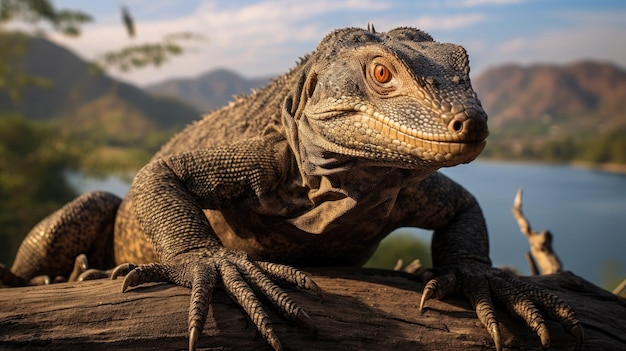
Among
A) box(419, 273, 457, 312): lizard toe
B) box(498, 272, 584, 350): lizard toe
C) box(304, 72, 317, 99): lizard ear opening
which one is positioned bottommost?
box(498, 272, 584, 350): lizard toe

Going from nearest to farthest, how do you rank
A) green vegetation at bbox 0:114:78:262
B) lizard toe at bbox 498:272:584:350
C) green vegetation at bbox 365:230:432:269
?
1. lizard toe at bbox 498:272:584:350
2. green vegetation at bbox 365:230:432:269
3. green vegetation at bbox 0:114:78:262

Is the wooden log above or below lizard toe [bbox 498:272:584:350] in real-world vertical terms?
above

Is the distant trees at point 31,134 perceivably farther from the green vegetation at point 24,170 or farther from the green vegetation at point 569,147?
the green vegetation at point 569,147

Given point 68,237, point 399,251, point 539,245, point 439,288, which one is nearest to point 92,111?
point 399,251


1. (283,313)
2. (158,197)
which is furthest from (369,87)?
(158,197)

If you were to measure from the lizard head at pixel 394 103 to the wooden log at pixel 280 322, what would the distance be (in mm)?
904

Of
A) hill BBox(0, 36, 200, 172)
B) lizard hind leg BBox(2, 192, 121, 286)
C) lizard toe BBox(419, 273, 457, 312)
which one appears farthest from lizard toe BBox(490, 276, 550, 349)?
hill BBox(0, 36, 200, 172)

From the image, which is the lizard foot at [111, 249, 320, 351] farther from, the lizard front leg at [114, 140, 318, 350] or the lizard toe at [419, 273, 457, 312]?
→ the lizard toe at [419, 273, 457, 312]

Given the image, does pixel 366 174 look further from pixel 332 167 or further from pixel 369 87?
pixel 369 87

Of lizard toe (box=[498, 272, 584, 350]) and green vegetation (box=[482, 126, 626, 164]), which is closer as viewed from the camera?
lizard toe (box=[498, 272, 584, 350])

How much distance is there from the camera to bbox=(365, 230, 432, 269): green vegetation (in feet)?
47.8

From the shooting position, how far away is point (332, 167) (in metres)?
3.62

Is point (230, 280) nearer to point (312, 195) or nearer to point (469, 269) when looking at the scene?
point (312, 195)

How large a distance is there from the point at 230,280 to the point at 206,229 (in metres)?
0.67
